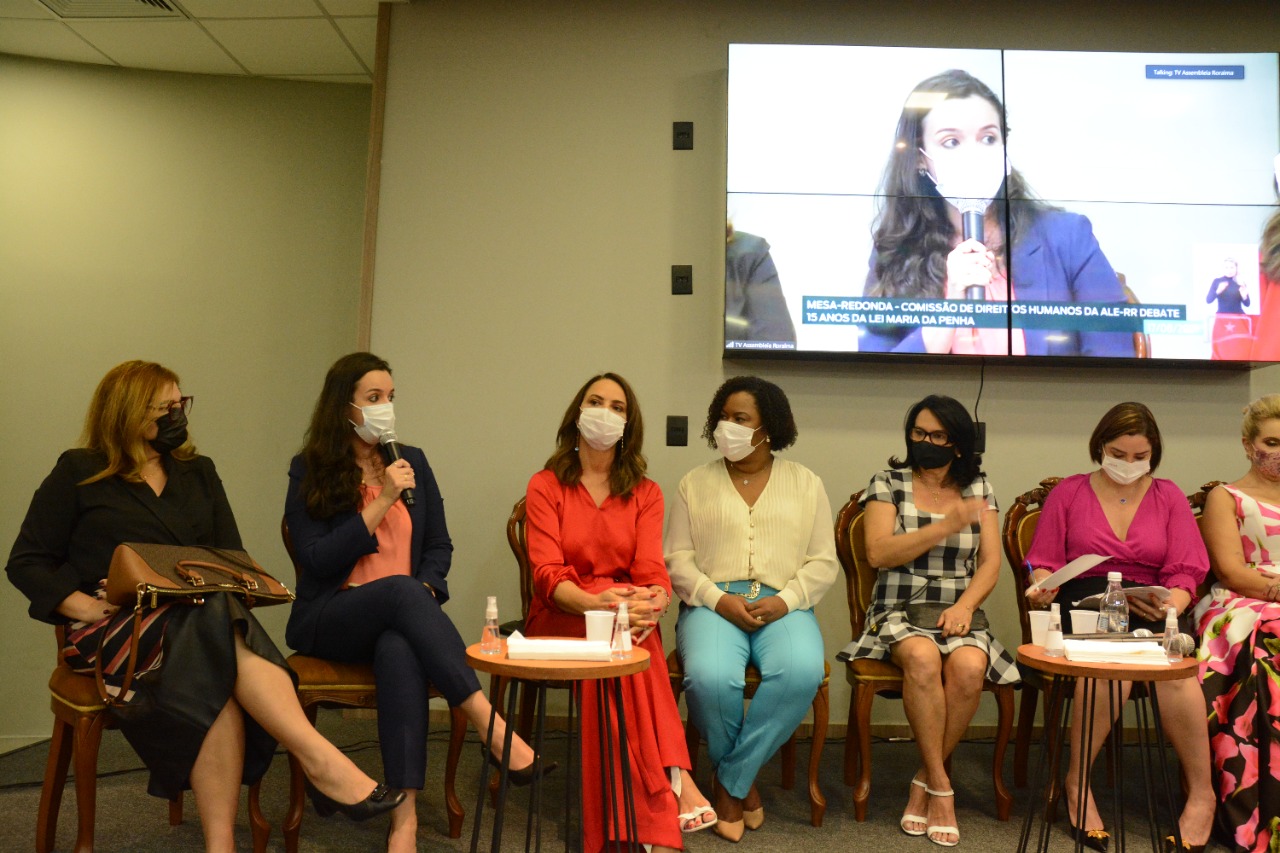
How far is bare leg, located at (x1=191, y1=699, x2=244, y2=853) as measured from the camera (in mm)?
2314

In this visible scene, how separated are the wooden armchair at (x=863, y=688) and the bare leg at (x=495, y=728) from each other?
1.05 m

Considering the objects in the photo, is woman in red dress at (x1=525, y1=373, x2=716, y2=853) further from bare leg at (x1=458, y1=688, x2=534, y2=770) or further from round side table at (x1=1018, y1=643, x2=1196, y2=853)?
round side table at (x1=1018, y1=643, x2=1196, y2=853)

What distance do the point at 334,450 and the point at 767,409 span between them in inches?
52.6

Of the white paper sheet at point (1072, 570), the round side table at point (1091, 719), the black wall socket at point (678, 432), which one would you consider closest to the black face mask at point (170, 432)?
the black wall socket at point (678, 432)

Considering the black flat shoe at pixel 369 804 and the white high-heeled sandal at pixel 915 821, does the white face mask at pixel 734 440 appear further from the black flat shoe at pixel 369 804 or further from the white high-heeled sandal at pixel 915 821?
the black flat shoe at pixel 369 804

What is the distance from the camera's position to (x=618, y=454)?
3199mm

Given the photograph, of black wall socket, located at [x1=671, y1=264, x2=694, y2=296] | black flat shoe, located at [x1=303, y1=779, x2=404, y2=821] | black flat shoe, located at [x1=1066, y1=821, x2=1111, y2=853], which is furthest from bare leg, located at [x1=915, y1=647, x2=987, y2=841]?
black wall socket, located at [x1=671, y1=264, x2=694, y2=296]

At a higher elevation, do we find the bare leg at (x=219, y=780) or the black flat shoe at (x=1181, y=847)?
the bare leg at (x=219, y=780)

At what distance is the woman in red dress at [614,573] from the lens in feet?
8.64

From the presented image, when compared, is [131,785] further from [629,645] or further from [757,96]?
[757,96]

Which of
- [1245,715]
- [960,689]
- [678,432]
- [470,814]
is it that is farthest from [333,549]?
[1245,715]

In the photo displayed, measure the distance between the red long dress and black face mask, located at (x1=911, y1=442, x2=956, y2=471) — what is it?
2.83 feet

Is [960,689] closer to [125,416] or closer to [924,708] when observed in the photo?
[924,708]

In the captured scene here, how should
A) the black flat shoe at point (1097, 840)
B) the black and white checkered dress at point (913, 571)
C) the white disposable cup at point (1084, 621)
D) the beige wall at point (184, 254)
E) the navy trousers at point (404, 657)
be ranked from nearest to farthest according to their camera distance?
1. the navy trousers at point (404, 657)
2. the white disposable cup at point (1084, 621)
3. the black flat shoe at point (1097, 840)
4. the black and white checkered dress at point (913, 571)
5. the beige wall at point (184, 254)
